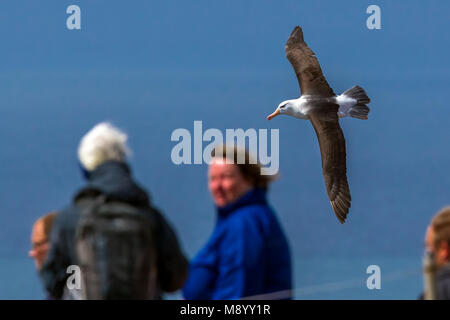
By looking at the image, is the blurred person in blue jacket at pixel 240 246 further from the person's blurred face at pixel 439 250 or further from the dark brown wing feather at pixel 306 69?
the dark brown wing feather at pixel 306 69

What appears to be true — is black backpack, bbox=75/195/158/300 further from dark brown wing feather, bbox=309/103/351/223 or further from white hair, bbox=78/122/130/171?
dark brown wing feather, bbox=309/103/351/223

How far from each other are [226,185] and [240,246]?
23 centimetres

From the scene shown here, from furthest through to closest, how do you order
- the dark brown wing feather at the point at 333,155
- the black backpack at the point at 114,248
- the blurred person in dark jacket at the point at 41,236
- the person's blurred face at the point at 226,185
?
the dark brown wing feather at the point at 333,155
the blurred person in dark jacket at the point at 41,236
the person's blurred face at the point at 226,185
the black backpack at the point at 114,248

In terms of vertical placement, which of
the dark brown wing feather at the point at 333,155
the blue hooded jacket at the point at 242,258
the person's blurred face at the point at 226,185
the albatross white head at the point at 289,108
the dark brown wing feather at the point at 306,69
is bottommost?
the blue hooded jacket at the point at 242,258

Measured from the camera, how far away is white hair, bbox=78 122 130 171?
2.82 meters

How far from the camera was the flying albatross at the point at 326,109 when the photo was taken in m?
5.03

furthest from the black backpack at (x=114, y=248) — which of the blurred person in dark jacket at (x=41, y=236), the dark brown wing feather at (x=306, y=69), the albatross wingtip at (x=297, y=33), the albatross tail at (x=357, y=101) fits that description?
the albatross tail at (x=357, y=101)

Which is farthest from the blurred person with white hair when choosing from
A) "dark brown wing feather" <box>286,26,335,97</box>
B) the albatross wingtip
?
the albatross wingtip

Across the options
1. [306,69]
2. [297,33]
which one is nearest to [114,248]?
[306,69]

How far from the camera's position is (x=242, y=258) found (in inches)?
107

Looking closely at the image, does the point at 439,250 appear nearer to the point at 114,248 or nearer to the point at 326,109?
the point at 114,248

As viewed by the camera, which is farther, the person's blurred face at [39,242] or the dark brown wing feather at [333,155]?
the dark brown wing feather at [333,155]

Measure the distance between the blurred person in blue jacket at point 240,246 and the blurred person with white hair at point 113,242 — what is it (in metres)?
0.09
